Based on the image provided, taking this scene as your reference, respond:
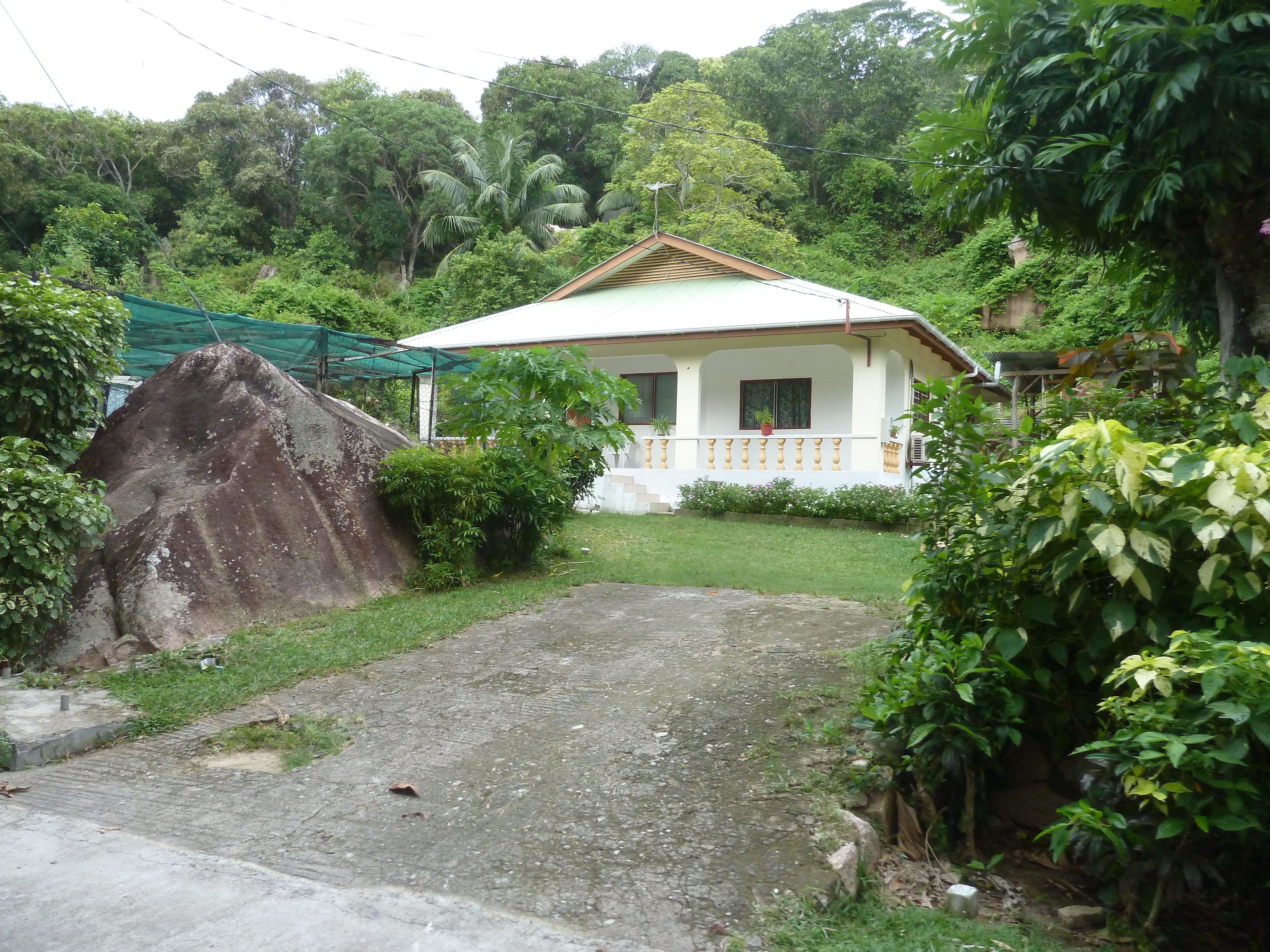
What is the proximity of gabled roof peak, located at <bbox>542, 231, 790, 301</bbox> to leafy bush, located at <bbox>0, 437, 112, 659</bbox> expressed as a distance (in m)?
15.0

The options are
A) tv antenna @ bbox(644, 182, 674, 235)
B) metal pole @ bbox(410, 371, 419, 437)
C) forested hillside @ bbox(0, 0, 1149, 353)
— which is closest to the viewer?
metal pole @ bbox(410, 371, 419, 437)

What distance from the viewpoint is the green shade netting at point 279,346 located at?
466 inches

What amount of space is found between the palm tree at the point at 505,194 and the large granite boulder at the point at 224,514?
27.5 meters

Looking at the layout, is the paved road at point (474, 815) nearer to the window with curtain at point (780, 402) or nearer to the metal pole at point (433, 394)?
the metal pole at point (433, 394)

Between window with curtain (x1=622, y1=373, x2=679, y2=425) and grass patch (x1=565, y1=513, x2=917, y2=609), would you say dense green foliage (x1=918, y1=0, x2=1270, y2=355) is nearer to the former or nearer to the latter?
grass patch (x1=565, y1=513, x2=917, y2=609)

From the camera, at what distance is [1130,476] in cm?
317

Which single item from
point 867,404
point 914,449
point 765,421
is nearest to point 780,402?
point 765,421

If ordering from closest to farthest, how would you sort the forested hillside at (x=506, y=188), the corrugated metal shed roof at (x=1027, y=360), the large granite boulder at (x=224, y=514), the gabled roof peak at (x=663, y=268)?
the large granite boulder at (x=224, y=514), the corrugated metal shed roof at (x=1027, y=360), the gabled roof peak at (x=663, y=268), the forested hillside at (x=506, y=188)

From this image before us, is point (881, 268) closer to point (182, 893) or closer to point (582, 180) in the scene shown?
Result: point (582, 180)

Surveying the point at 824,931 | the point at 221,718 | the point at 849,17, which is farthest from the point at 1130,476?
the point at 849,17

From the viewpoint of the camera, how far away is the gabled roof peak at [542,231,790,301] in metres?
19.7

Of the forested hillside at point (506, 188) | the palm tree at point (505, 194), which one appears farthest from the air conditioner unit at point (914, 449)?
the palm tree at point (505, 194)

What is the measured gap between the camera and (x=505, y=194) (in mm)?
35781

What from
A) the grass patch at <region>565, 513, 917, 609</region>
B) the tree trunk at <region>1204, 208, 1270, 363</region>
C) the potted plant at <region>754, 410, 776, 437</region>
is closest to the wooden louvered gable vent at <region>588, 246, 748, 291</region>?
the potted plant at <region>754, 410, 776, 437</region>
